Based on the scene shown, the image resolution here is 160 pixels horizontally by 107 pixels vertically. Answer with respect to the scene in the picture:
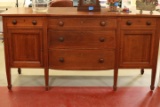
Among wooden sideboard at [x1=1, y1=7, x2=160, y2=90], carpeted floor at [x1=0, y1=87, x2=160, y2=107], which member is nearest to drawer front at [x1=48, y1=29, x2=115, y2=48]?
wooden sideboard at [x1=1, y1=7, x2=160, y2=90]

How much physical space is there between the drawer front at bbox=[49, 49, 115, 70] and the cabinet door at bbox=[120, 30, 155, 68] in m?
0.14

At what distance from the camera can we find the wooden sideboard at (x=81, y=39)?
260cm

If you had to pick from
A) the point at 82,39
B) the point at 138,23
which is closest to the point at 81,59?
the point at 82,39

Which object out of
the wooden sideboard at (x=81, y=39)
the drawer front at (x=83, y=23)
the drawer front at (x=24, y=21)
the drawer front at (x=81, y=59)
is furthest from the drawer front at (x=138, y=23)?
the drawer front at (x=24, y=21)

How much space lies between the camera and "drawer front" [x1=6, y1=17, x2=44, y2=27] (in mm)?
2580

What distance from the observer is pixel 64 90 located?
2.86 metres

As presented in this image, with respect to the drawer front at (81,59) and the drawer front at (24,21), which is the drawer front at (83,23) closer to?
the drawer front at (24,21)

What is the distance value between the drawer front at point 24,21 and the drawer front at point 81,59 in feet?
1.14

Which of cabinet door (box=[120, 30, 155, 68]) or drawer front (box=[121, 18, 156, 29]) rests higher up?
drawer front (box=[121, 18, 156, 29])

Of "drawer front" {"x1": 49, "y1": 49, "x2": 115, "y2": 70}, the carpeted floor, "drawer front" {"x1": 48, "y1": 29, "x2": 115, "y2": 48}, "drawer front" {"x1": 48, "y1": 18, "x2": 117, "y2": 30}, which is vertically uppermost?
"drawer front" {"x1": 48, "y1": 18, "x2": 117, "y2": 30}

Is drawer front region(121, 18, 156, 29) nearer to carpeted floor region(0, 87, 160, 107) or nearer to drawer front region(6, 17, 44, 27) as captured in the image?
carpeted floor region(0, 87, 160, 107)

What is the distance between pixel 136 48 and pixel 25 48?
3.92 ft

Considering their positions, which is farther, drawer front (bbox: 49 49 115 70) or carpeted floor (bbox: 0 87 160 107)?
drawer front (bbox: 49 49 115 70)

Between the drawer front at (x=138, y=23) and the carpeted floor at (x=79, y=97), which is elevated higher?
the drawer front at (x=138, y=23)
